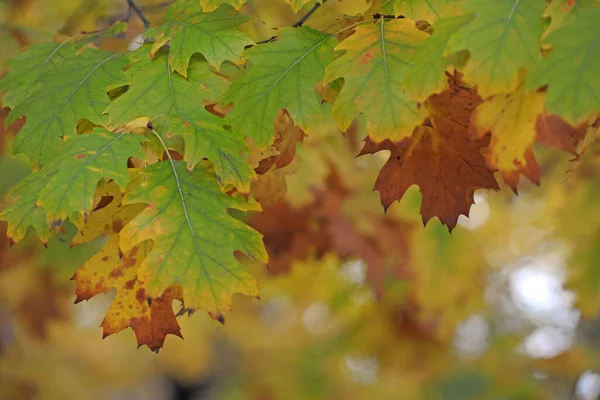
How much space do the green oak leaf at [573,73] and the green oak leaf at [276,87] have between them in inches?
19.7

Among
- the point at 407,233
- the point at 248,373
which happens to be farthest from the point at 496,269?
the point at 248,373

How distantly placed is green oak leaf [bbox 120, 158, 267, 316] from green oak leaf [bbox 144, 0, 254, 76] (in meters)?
0.29

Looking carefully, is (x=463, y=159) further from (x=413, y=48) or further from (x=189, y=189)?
(x=189, y=189)

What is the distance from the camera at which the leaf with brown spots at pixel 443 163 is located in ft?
4.89

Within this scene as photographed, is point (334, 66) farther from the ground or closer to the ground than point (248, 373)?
farther from the ground

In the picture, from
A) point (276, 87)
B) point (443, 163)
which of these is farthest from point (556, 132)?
point (276, 87)

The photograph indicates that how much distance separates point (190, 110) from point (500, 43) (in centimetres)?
68

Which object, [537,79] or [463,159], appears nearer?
[537,79]

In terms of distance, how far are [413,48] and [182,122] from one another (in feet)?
1.73

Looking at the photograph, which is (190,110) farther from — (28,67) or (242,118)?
(28,67)

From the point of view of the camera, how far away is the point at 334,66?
Result: 1.44 metres

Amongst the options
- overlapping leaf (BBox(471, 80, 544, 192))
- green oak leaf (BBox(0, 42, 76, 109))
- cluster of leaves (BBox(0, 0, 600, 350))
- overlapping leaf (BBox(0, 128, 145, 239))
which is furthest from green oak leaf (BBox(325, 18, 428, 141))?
green oak leaf (BBox(0, 42, 76, 109))

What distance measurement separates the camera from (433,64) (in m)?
1.27

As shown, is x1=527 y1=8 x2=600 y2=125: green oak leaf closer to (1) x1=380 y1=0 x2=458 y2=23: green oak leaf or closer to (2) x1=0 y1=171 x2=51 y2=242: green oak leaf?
(1) x1=380 y1=0 x2=458 y2=23: green oak leaf
